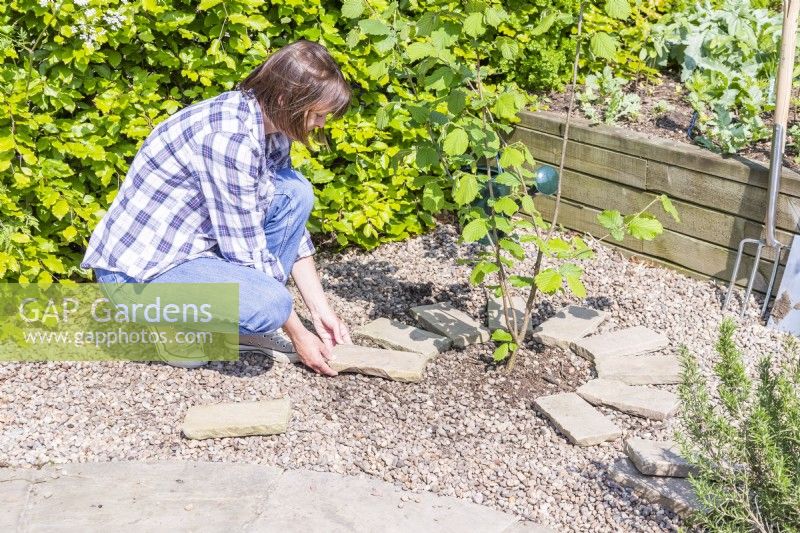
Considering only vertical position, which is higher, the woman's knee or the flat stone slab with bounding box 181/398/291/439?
the woman's knee

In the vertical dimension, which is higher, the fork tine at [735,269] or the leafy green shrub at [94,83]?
the leafy green shrub at [94,83]

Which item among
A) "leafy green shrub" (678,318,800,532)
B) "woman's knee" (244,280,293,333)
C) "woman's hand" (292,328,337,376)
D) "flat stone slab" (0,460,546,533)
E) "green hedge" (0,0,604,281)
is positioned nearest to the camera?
"leafy green shrub" (678,318,800,532)

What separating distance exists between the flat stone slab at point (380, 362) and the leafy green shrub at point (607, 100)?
168 cm

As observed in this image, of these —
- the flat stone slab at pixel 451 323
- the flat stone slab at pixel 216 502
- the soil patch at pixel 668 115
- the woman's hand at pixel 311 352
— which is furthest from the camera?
the soil patch at pixel 668 115

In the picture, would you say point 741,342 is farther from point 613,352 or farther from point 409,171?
point 409,171

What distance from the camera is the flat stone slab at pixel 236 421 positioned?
10.0 feet

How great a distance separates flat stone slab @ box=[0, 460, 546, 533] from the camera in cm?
266

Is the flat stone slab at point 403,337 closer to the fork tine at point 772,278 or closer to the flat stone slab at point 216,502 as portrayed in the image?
the flat stone slab at point 216,502

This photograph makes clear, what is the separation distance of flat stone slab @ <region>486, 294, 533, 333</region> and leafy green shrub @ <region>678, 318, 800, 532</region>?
1.17 m

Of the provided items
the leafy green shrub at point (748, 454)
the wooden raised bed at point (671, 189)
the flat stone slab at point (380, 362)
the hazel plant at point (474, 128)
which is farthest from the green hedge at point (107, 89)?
the leafy green shrub at point (748, 454)

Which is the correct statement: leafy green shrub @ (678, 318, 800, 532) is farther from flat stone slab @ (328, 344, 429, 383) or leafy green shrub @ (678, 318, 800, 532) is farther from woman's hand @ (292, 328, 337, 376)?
woman's hand @ (292, 328, 337, 376)

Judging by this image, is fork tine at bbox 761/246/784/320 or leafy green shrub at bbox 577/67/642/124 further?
leafy green shrub at bbox 577/67/642/124

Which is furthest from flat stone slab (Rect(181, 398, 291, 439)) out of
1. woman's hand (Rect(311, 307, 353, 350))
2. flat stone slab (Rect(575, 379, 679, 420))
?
flat stone slab (Rect(575, 379, 679, 420))

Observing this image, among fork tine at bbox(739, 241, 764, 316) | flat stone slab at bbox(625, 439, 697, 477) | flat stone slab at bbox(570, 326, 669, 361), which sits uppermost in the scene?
fork tine at bbox(739, 241, 764, 316)
